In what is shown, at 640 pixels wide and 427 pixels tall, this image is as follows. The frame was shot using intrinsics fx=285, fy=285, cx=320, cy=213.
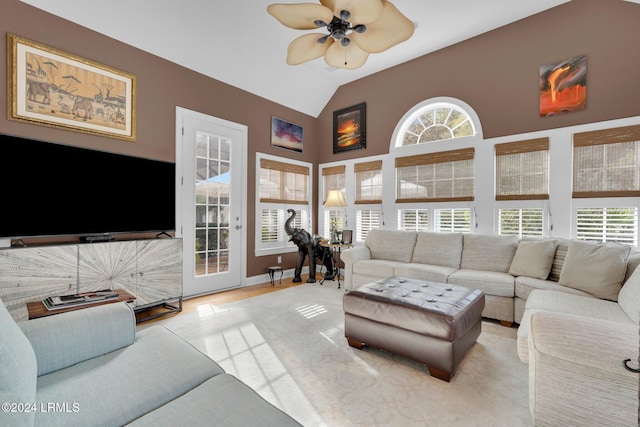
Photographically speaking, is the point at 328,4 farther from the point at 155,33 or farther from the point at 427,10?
the point at 155,33

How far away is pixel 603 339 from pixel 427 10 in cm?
364

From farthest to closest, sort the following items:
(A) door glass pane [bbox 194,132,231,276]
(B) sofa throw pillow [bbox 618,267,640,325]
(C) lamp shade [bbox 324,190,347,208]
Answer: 1. (C) lamp shade [bbox 324,190,347,208]
2. (A) door glass pane [bbox 194,132,231,276]
3. (B) sofa throw pillow [bbox 618,267,640,325]

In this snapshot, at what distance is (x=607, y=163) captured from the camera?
3.03 metres

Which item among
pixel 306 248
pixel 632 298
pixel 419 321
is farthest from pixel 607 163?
pixel 306 248

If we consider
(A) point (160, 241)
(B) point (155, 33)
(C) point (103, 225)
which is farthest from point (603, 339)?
(B) point (155, 33)

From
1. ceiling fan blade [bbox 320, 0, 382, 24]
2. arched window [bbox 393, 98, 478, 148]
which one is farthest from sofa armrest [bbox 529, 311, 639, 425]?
arched window [bbox 393, 98, 478, 148]

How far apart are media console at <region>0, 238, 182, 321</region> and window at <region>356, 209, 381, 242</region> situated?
2.90m

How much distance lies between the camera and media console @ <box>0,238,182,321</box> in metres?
2.26

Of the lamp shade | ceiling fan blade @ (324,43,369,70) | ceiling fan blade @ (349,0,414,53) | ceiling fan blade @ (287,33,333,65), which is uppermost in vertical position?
ceiling fan blade @ (287,33,333,65)

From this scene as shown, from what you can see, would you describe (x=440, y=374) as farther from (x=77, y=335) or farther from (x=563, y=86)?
(x=563, y=86)

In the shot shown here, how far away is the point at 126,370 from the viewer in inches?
48.4

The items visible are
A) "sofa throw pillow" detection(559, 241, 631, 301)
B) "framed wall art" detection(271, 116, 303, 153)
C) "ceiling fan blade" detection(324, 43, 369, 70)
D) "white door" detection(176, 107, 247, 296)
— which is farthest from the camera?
"framed wall art" detection(271, 116, 303, 153)

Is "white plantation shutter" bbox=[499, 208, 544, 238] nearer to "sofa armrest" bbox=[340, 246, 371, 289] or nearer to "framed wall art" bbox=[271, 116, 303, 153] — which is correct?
"sofa armrest" bbox=[340, 246, 371, 289]

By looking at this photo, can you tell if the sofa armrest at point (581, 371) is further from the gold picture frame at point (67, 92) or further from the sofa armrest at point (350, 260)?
the gold picture frame at point (67, 92)
